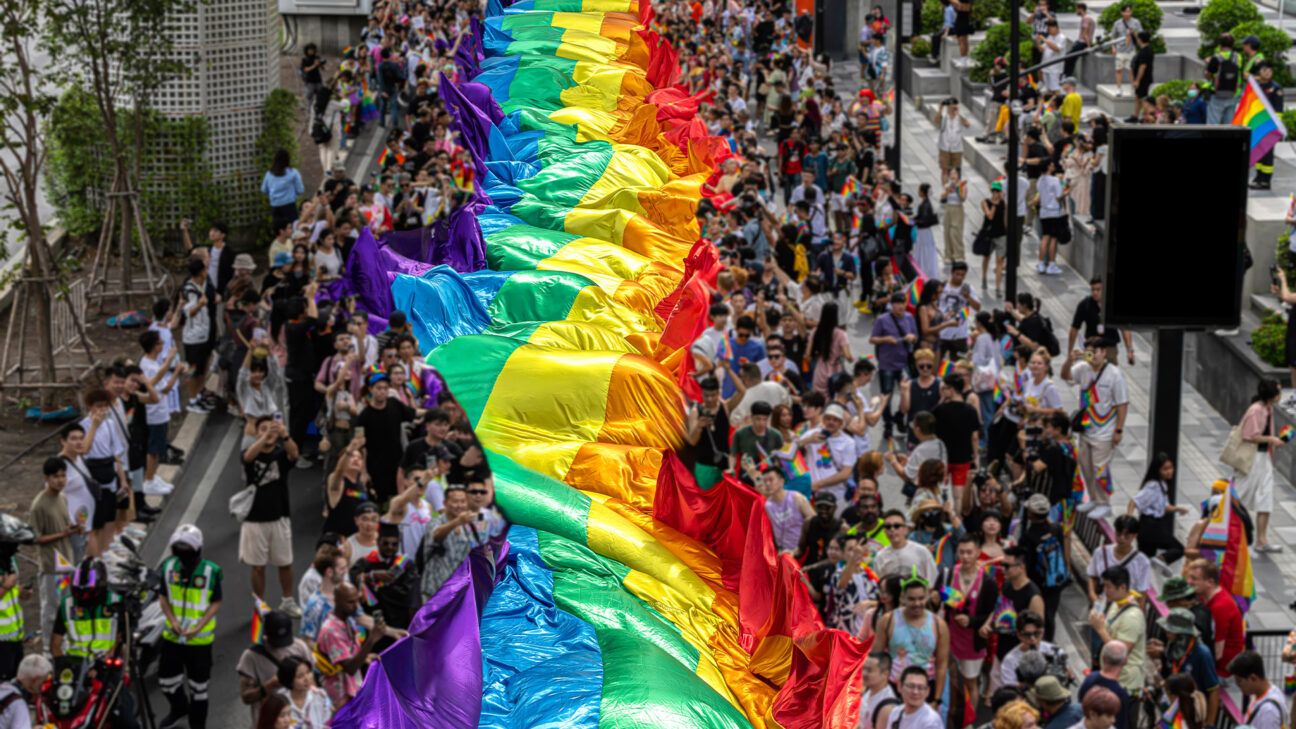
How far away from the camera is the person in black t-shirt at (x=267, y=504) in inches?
559

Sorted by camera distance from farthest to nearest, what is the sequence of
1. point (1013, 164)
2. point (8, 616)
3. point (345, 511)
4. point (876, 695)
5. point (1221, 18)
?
point (1221, 18), point (1013, 164), point (345, 511), point (8, 616), point (876, 695)

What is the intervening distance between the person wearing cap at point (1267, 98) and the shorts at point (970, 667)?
36.6ft

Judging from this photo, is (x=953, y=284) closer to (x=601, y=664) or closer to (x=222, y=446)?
(x=222, y=446)

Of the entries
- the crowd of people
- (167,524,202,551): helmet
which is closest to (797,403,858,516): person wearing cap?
the crowd of people

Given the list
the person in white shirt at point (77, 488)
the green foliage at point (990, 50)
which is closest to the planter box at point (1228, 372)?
the person in white shirt at point (77, 488)

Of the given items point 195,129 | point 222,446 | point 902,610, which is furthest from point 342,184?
point 902,610

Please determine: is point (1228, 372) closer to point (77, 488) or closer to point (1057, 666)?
point (1057, 666)

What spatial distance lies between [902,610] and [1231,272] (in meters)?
4.01

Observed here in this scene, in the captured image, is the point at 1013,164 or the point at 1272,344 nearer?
the point at 1272,344

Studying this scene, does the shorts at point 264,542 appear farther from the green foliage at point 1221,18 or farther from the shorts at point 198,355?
the green foliage at point 1221,18

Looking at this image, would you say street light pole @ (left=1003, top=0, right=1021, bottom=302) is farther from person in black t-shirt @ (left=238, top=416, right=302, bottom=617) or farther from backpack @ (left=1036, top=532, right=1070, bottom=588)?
person in black t-shirt @ (left=238, top=416, right=302, bottom=617)

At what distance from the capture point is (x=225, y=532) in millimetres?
16438

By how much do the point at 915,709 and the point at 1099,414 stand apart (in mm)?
5830

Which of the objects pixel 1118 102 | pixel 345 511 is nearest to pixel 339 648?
pixel 345 511
